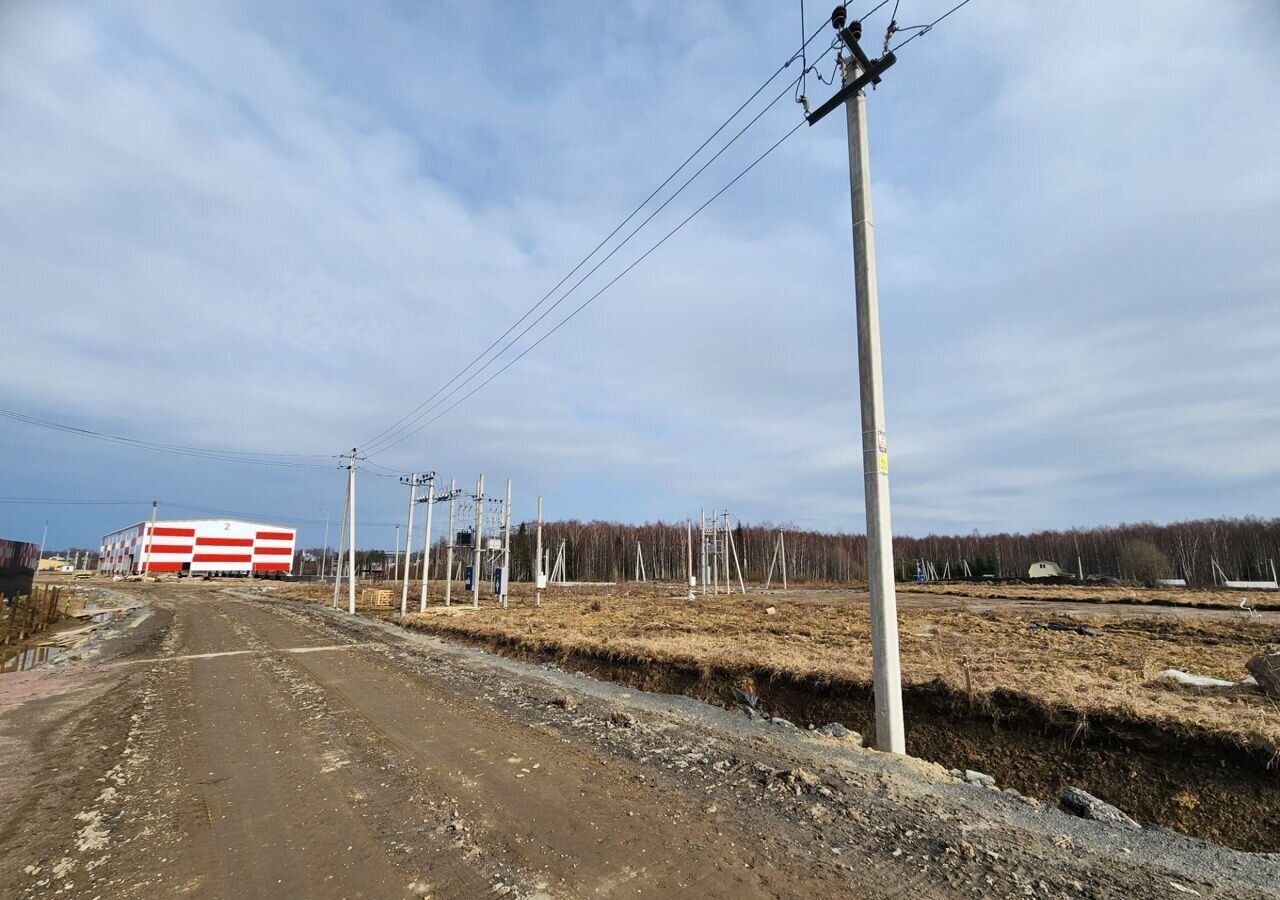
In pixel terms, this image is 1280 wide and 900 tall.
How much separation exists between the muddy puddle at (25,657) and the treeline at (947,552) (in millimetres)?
38203

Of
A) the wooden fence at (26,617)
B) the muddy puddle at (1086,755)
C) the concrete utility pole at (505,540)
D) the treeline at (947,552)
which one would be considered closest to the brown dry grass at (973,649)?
the muddy puddle at (1086,755)

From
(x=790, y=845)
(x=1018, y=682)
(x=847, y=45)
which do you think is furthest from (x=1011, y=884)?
(x=847, y=45)

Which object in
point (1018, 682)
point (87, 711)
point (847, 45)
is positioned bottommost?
point (87, 711)

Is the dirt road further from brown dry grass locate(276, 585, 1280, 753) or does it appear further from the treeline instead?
the treeline

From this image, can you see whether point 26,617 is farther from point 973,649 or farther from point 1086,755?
point 1086,755

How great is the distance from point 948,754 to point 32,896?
7120mm

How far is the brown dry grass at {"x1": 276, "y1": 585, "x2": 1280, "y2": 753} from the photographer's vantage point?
5895mm

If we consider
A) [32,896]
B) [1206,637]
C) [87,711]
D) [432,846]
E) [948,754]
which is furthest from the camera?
[1206,637]

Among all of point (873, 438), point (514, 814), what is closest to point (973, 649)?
point (873, 438)

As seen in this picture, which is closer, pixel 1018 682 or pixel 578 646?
pixel 1018 682

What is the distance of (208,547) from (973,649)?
88015 mm

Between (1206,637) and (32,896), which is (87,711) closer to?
(32,896)

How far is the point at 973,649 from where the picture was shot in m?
10.5

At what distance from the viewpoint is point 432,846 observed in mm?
3975
